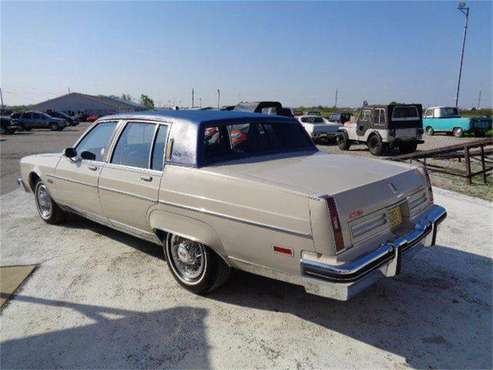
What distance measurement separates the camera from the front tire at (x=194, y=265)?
11.0 feet

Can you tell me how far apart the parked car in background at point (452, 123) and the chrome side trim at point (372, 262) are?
2307 cm

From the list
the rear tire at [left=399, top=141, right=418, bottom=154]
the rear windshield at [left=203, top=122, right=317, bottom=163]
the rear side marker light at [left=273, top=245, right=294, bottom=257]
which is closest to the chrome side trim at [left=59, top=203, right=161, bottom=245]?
the rear windshield at [left=203, top=122, right=317, bottom=163]

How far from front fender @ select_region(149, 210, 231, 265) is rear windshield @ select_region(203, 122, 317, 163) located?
1.84 feet

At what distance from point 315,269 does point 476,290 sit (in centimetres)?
202

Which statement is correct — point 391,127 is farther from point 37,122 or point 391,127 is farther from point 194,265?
point 37,122

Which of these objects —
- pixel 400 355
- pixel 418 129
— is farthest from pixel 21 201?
pixel 418 129

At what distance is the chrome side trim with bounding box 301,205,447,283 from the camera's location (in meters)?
2.57

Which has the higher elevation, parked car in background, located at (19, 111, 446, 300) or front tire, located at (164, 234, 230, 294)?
parked car in background, located at (19, 111, 446, 300)

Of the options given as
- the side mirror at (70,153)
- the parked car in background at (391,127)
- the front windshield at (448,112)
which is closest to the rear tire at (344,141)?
the parked car in background at (391,127)

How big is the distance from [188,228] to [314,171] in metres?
1.18

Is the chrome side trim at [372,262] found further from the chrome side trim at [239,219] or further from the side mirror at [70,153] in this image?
the side mirror at [70,153]

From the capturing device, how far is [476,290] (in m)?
3.61

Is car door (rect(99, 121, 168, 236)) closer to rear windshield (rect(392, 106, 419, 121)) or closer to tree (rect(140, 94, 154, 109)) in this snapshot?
rear windshield (rect(392, 106, 419, 121))

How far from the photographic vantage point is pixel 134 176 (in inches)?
151
